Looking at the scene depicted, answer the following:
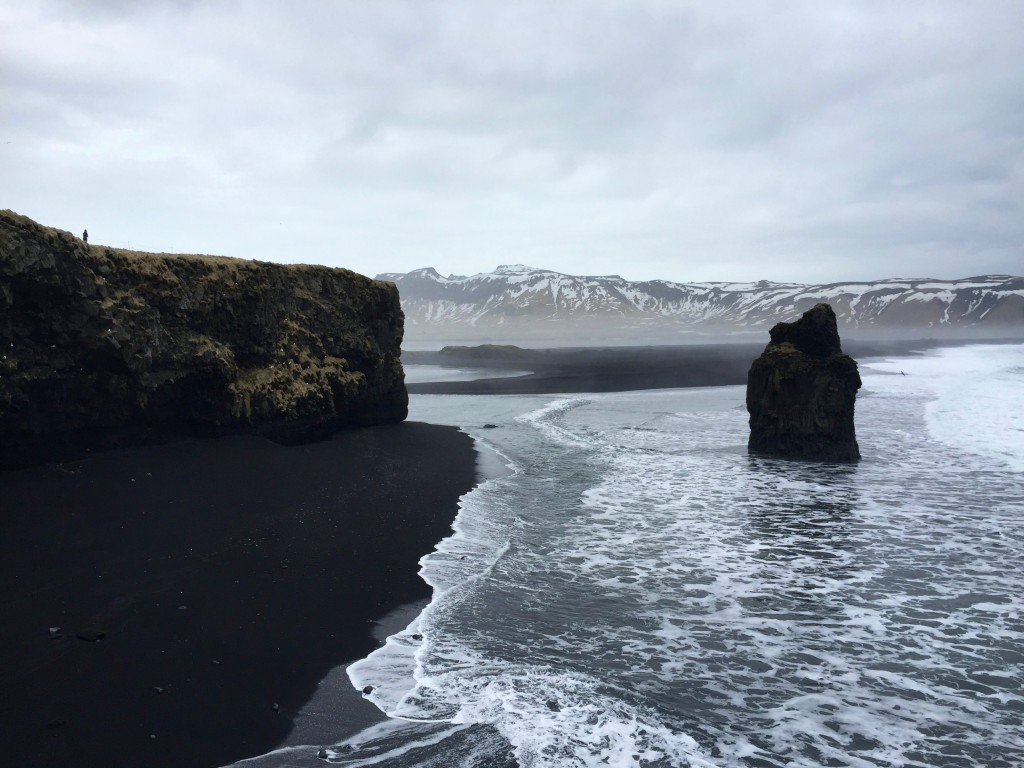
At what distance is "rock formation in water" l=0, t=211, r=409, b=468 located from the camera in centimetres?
→ 1325

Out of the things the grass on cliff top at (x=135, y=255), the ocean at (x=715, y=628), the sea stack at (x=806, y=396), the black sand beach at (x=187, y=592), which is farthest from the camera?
the sea stack at (x=806, y=396)

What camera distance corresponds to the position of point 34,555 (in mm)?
9703

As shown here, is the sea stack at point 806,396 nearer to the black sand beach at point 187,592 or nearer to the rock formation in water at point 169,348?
the black sand beach at point 187,592

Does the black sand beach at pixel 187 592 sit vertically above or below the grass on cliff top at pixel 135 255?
below

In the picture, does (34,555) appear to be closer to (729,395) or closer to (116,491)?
(116,491)

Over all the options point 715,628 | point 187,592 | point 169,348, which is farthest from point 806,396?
point 169,348

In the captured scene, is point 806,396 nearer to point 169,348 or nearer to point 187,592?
point 187,592

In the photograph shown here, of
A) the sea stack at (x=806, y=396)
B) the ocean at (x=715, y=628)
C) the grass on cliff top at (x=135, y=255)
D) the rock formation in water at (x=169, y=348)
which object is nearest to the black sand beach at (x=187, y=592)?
the ocean at (x=715, y=628)

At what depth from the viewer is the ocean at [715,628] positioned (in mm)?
6336

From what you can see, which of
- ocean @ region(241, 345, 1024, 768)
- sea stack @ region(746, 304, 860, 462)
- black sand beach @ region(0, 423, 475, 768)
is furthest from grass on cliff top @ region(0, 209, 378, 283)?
sea stack @ region(746, 304, 860, 462)

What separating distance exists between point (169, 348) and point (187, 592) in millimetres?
10001

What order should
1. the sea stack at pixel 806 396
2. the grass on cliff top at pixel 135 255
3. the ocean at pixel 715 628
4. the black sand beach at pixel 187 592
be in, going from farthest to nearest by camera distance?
the sea stack at pixel 806 396, the grass on cliff top at pixel 135 255, the ocean at pixel 715 628, the black sand beach at pixel 187 592

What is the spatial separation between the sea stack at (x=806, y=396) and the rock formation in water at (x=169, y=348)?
15.3 m

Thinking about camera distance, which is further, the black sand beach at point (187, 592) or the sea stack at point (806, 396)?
the sea stack at point (806, 396)
